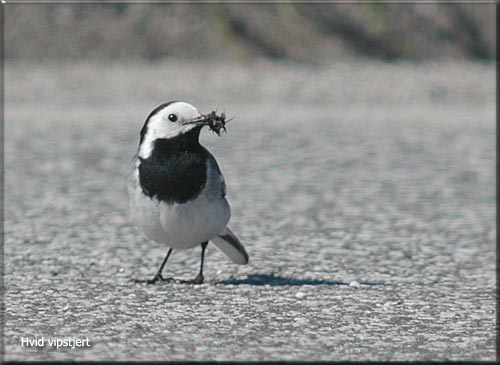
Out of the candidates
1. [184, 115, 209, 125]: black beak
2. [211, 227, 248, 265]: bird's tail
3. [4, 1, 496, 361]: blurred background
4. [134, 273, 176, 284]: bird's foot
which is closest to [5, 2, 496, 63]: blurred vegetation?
[4, 1, 496, 361]: blurred background

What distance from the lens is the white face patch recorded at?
20.7 ft

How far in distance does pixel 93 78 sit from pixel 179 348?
1995 centimetres

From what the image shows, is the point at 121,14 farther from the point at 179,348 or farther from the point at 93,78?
the point at 179,348

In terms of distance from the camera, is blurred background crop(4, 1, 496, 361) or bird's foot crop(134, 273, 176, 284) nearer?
blurred background crop(4, 1, 496, 361)

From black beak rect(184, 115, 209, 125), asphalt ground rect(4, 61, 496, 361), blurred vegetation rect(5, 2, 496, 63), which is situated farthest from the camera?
blurred vegetation rect(5, 2, 496, 63)

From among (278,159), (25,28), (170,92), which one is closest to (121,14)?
(25,28)

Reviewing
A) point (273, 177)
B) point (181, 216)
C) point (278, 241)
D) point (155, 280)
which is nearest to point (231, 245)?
point (155, 280)

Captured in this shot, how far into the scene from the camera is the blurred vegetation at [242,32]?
91.2 ft

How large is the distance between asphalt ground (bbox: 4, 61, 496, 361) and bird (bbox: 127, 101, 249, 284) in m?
0.47

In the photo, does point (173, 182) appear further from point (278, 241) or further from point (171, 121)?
point (278, 241)

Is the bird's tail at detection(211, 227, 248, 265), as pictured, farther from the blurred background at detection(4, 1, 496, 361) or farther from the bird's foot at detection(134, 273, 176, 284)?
the bird's foot at detection(134, 273, 176, 284)

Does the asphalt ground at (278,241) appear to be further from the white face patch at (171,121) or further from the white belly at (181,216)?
the white face patch at (171,121)

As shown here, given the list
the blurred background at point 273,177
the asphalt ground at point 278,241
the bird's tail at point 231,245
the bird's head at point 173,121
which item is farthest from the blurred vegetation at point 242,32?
the bird's head at point 173,121

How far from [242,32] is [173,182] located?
22.8m
